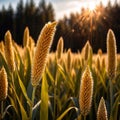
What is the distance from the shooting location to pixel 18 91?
115 inches

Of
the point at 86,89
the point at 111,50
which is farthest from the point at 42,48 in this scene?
the point at 111,50

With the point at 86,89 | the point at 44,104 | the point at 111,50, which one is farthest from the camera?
the point at 111,50

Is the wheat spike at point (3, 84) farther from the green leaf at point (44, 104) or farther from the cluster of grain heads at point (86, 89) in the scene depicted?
the cluster of grain heads at point (86, 89)

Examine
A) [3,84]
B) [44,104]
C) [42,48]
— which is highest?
[42,48]

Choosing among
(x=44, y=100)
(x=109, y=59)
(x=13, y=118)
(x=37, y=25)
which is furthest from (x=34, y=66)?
(x=37, y=25)

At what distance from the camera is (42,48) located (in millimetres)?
1926

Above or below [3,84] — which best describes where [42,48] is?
above

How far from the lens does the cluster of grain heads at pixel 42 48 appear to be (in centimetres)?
189

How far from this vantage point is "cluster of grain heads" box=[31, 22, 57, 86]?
6.19 ft

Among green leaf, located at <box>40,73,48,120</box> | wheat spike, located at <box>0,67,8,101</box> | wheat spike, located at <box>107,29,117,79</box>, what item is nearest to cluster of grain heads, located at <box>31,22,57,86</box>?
green leaf, located at <box>40,73,48,120</box>

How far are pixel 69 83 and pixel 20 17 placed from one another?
8739cm

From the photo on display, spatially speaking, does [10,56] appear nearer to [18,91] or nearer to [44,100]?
[18,91]

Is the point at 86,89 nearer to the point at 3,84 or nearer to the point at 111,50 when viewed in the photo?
the point at 3,84

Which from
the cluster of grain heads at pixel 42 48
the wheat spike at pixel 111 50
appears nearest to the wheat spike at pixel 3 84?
the cluster of grain heads at pixel 42 48
